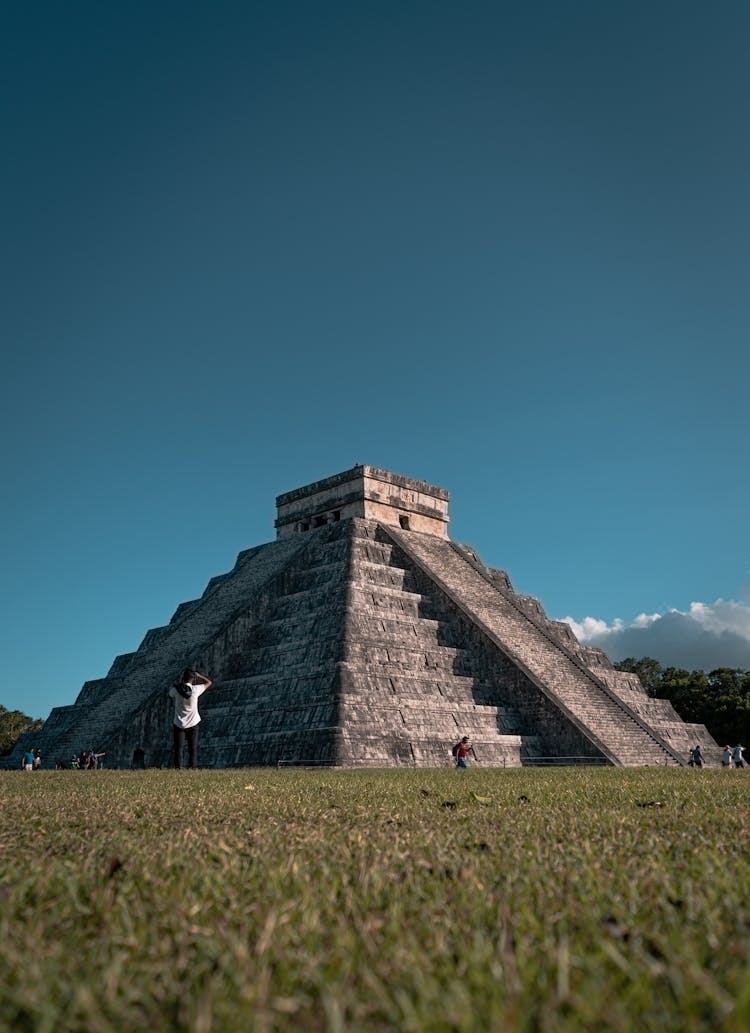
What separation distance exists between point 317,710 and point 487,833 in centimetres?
1539

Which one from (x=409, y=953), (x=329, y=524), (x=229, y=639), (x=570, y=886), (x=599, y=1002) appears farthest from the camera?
(x=329, y=524)

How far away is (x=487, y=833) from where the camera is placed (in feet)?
12.7

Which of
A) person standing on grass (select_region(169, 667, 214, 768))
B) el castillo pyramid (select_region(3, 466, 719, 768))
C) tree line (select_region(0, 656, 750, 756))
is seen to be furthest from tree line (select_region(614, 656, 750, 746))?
person standing on grass (select_region(169, 667, 214, 768))

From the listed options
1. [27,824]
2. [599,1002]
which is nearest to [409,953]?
[599,1002]

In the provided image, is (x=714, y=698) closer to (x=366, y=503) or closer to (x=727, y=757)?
(x=727, y=757)

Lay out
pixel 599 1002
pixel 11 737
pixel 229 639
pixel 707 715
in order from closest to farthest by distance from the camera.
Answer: pixel 599 1002 < pixel 229 639 < pixel 707 715 < pixel 11 737

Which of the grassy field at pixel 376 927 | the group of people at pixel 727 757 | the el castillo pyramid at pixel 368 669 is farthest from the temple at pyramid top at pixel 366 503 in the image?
the grassy field at pixel 376 927

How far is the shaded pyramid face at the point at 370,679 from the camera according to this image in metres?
19.2

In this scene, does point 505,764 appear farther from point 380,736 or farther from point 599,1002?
point 599,1002

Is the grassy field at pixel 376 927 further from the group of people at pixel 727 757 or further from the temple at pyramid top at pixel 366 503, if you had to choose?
the temple at pyramid top at pixel 366 503

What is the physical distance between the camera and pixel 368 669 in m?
19.9

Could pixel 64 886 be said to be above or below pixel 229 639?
below

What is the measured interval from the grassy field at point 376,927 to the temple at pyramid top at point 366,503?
25.5 metres

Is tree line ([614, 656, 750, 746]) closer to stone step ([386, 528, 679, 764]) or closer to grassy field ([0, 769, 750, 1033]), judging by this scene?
stone step ([386, 528, 679, 764])
